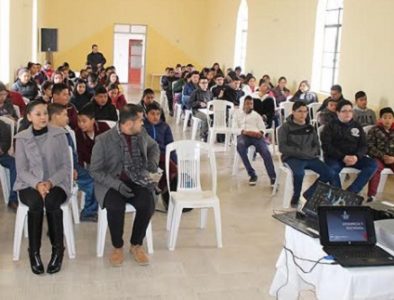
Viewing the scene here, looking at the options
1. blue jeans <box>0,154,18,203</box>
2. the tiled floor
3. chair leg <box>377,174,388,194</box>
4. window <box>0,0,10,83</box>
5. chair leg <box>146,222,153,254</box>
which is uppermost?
window <box>0,0,10,83</box>

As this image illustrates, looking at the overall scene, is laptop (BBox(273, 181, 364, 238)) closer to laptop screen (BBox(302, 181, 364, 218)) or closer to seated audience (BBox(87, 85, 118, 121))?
laptop screen (BBox(302, 181, 364, 218))

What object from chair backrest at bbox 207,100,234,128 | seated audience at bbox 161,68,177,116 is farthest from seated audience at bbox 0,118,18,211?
seated audience at bbox 161,68,177,116

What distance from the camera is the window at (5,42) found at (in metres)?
8.33

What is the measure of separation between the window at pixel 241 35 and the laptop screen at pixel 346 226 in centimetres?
1136

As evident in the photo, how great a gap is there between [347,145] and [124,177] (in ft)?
8.11

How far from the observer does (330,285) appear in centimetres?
216

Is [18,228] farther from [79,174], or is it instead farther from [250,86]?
[250,86]

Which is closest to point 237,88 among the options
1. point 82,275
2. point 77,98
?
point 77,98

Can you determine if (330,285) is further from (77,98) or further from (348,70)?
(348,70)

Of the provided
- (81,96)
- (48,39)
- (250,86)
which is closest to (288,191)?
(81,96)

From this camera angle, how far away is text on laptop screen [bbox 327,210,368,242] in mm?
2285

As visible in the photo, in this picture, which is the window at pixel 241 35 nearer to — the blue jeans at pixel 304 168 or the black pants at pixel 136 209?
the blue jeans at pixel 304 168

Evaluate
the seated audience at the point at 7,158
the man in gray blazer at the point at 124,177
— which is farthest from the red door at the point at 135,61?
the man in gray blazer at the point at 124,177

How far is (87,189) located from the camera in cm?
439
